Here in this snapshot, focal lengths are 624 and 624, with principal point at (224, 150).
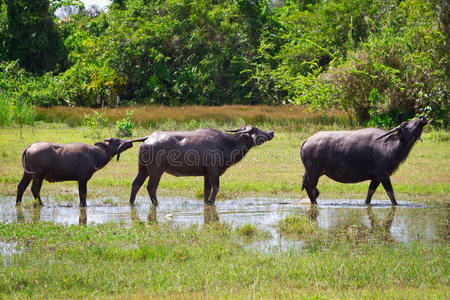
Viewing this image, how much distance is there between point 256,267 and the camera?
617cm

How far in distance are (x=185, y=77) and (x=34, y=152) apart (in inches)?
914

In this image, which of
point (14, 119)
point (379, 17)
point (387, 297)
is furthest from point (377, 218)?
point (379, 17)

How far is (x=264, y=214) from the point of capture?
380 inches

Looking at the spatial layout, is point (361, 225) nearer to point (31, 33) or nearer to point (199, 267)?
point (199, 267)

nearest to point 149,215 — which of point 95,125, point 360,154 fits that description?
point 360,154

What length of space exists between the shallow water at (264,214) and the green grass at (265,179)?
2.55 feet

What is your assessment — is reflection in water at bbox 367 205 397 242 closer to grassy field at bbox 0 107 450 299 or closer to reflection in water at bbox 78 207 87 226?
grassy field at bbox 0 107 450 299

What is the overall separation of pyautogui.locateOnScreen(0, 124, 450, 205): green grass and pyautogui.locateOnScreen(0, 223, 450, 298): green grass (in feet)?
12.5

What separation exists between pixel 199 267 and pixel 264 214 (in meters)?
3.60

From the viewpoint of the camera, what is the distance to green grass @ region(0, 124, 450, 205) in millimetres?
11984

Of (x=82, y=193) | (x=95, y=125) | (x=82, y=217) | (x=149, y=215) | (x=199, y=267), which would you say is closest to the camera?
(x=199, y=267)

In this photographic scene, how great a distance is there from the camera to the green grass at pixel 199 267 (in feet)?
18.2

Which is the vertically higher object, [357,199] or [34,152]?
[34,152]

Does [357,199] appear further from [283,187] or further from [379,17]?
[379,17]
